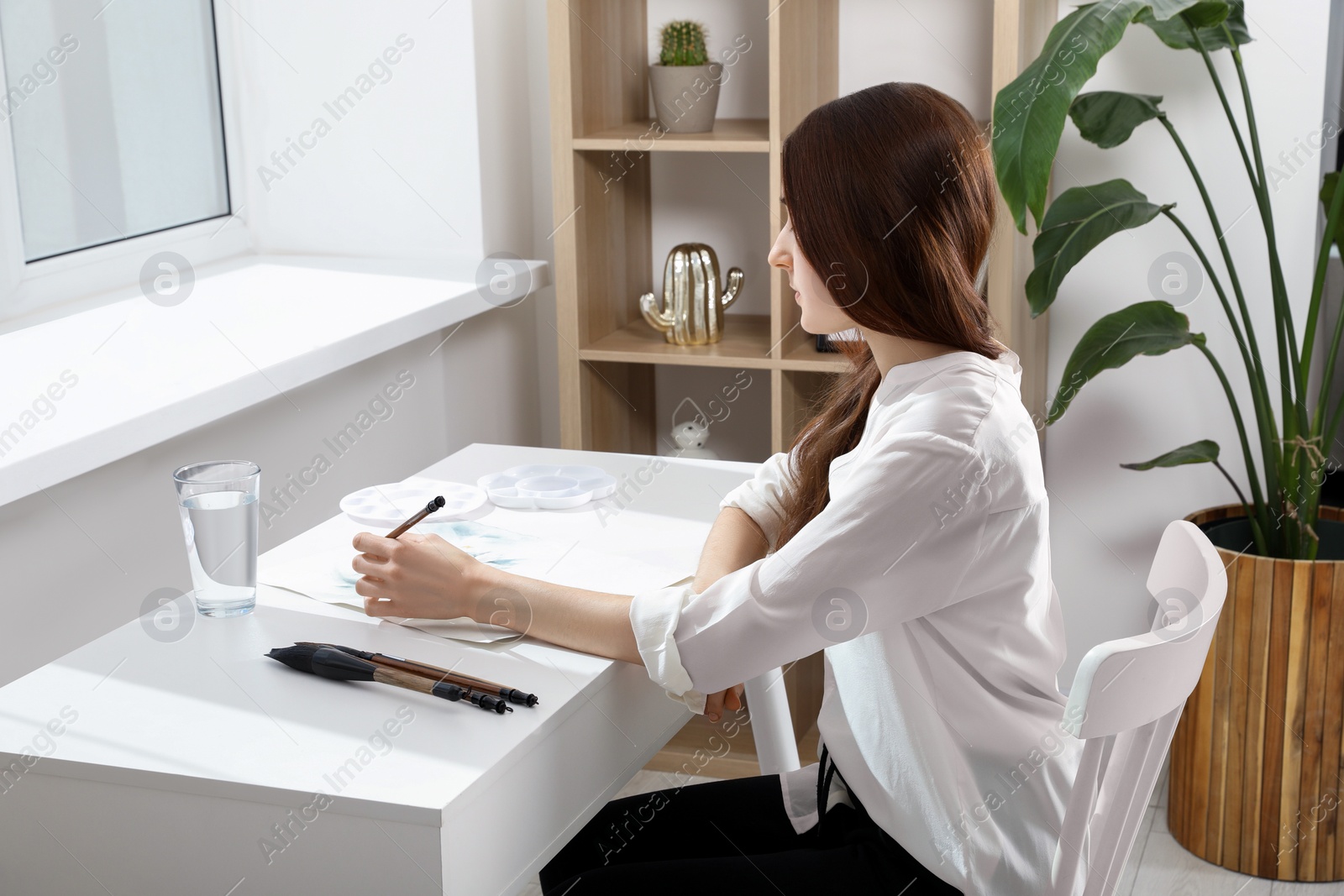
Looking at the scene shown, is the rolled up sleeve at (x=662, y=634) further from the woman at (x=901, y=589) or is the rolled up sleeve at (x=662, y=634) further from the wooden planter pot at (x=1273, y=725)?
the wooden planter pot at (x=1273, y=725)

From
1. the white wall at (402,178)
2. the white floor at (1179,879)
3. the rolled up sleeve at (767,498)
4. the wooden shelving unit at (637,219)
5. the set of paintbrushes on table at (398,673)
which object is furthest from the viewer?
the white wall at (402,178)

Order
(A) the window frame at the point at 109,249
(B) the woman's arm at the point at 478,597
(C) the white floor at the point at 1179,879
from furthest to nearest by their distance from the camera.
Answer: (C) the white floor at the point at 1179,879 → (A) the window frame at the point at 109,249 → (B) the woman's arm at the point at 478,597

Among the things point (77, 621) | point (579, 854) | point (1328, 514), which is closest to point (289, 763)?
point (579, 854)

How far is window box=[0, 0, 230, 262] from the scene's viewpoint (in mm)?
2035

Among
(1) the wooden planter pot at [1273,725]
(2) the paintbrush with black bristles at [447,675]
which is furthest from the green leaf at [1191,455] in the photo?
(2) the paintbrush with black bristles at [447,675]

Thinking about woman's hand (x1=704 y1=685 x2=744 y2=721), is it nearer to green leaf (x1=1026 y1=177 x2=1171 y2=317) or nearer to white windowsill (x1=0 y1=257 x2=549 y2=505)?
white windowsill (x1=0 y1=257 x2=549 y2=505)

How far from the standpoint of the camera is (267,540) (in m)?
2.12

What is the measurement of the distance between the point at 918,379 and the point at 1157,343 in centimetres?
108

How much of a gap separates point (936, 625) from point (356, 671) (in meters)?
0.50

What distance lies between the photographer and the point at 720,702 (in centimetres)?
128

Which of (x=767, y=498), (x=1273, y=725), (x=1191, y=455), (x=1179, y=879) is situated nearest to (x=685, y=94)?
(x=1191, y=455)

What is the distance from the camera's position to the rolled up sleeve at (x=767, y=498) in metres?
1.44

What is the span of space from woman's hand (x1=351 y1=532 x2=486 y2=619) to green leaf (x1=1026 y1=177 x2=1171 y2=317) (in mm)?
1219

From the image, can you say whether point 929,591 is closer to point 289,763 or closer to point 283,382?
point 289,763
